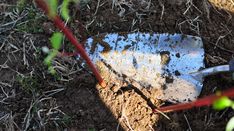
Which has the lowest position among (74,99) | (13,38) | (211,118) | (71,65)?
(211,118)

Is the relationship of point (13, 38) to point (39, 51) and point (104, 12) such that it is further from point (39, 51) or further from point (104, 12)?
point (104, 12)

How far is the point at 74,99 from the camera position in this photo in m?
1.63

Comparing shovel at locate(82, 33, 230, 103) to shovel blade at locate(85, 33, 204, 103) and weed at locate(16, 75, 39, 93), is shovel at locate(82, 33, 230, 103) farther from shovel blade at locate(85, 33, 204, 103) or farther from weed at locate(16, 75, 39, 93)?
weed at locate(16, 75, 39, 93)

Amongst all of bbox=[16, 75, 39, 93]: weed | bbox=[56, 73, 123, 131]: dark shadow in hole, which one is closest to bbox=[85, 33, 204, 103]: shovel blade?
bbox=[56, 73, 123, 131]: dark shadow in hole

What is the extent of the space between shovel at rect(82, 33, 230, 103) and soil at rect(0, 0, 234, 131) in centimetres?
4

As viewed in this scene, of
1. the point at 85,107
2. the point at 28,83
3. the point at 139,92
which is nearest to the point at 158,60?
the point at 139,92

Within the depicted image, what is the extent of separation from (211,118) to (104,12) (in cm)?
70

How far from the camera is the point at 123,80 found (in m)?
1.66

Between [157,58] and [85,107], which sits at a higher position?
[157,58]

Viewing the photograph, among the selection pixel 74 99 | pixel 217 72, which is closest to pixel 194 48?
pixel 217 72

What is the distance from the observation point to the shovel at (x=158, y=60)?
5.39 feet

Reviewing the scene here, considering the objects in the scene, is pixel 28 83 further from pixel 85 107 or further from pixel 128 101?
pixel 128 101

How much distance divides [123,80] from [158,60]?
182 mm

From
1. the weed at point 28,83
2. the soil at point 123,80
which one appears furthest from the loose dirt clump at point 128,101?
the weed at point 28,83
